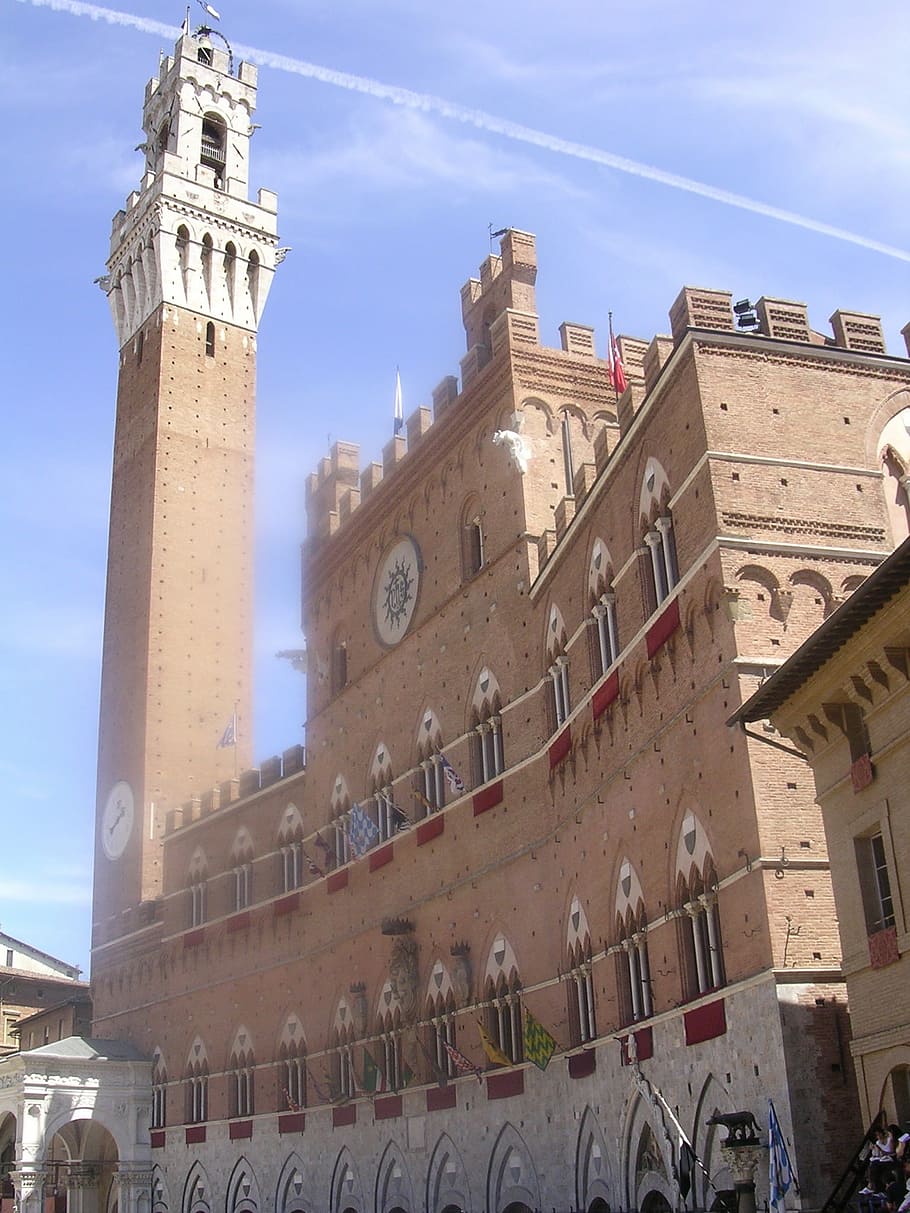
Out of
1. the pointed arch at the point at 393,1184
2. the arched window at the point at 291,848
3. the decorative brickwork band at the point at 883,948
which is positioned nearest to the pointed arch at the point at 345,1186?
the pointed arch at the point at 393,1184

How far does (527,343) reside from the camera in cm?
2744

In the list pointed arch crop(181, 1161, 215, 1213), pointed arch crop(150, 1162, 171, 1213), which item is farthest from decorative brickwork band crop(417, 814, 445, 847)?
pointed arch crop(150, 1162, 171, 1213)

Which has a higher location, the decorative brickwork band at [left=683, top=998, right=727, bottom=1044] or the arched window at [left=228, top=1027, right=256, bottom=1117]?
the arched window at [left=228, top=1027, right=256, bottom=1117]

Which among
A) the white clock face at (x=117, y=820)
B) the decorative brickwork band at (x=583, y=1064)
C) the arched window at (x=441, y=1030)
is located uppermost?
the white clock face at (x=117, y=820)

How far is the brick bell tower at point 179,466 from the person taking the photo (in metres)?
42.2

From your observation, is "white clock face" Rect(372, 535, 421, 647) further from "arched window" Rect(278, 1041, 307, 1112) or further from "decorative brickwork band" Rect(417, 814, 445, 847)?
"arched window" Rect(278, 1041, 307, 1112)

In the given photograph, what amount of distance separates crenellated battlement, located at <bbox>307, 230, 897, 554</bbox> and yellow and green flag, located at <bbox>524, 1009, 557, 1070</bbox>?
814 cm

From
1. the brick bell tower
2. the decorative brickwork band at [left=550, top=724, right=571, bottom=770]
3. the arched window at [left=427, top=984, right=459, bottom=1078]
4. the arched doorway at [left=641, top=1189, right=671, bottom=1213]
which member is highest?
the brick bell tower

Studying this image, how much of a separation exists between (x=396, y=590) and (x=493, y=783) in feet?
22.1

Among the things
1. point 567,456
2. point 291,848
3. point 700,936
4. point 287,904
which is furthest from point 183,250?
point 700,936

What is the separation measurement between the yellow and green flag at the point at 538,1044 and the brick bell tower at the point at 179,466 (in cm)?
2070

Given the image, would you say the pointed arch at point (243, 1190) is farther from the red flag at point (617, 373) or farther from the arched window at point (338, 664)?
the red flag at point (617, 373)

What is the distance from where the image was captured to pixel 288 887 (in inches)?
1344

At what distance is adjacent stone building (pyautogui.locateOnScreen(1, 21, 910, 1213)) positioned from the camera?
17141mm
